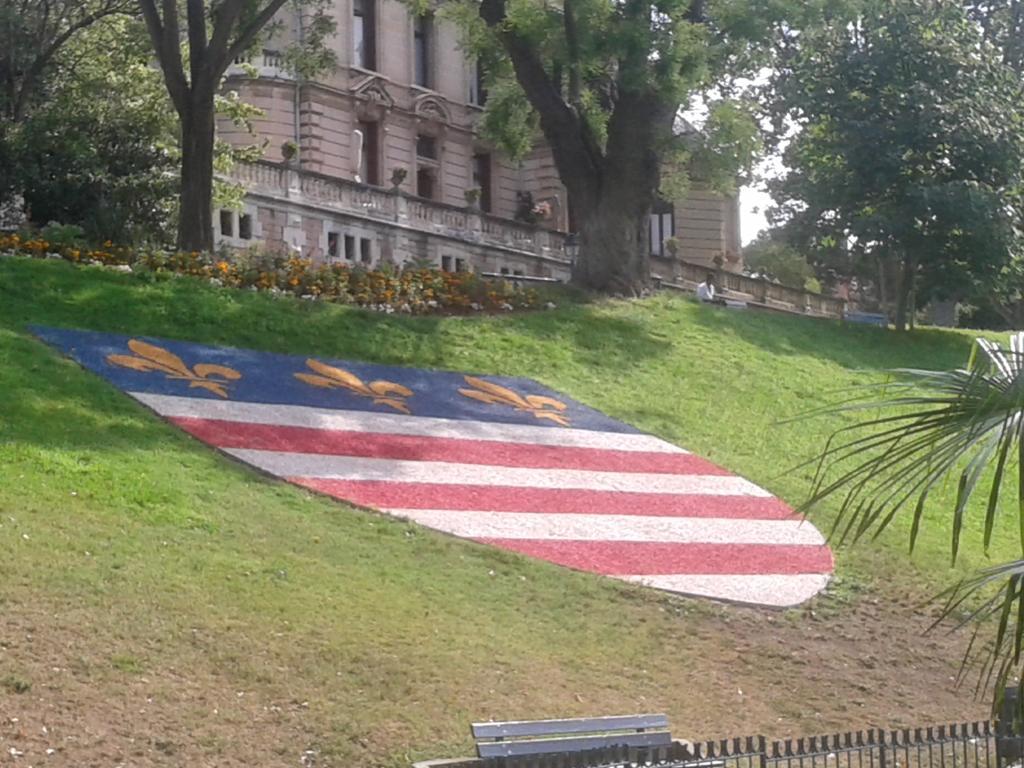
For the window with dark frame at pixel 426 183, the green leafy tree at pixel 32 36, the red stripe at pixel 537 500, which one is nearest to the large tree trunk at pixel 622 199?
the green leafy tree at pixel 32 36

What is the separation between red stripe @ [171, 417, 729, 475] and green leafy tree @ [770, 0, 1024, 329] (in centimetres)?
1417

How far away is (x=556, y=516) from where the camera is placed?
60.1ft

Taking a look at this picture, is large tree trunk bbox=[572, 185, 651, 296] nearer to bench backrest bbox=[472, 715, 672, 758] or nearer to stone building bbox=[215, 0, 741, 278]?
stone building bbox=[215, 0, 741, 278]

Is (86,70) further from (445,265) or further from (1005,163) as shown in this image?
(1005,163)

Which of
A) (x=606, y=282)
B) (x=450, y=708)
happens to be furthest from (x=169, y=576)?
(x=606, y=282)

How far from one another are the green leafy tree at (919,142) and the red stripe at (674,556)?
16.5 meters

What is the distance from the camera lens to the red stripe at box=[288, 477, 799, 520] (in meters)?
17.5

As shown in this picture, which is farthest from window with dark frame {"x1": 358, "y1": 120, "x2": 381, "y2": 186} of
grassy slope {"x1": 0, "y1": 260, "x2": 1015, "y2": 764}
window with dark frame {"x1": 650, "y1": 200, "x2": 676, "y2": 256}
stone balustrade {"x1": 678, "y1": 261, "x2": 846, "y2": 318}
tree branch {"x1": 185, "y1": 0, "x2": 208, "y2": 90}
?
grassy slope {"x1": 0, "y1": 260, "x2": 1015, "y2": 764}

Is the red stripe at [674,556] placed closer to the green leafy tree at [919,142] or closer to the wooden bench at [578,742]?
the wooden bench at [578,742]

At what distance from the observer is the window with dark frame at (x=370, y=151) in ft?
153

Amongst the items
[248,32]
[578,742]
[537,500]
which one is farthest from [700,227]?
[578,742]

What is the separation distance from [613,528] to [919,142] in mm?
18216

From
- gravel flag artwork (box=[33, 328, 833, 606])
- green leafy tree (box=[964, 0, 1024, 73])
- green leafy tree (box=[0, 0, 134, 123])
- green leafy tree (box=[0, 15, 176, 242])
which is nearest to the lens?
gravel flag artwork (box=[33, 328, 833, 606])

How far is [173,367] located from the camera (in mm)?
20594
